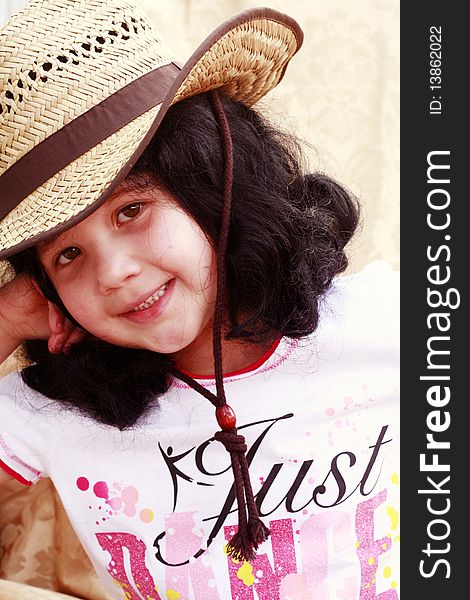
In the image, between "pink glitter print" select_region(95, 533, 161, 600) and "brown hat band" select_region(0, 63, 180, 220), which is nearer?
"brown hat band" select_region(0, 63, 180, 220)

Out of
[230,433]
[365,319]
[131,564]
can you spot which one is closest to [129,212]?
[230,433]

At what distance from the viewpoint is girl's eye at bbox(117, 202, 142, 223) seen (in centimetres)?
98

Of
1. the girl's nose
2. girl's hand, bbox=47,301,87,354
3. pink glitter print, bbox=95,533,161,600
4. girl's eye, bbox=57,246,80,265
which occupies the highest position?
girl's eye, bbox=57,246,80,265

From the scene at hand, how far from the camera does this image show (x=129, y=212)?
99 cm

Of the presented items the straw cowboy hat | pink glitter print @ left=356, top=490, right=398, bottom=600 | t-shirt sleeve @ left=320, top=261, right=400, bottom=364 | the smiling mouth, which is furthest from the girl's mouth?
pink glitter print @ left=356, top=490, right=398, bottom=600

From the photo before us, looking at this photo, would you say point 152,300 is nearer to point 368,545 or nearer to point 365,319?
point 365,319

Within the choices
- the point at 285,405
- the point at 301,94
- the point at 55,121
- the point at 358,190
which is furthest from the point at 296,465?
the point at 301,94

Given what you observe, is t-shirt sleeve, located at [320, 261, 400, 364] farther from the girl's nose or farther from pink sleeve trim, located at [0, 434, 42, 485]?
pink sleeve trim, located at [0, 434, 42, 485]

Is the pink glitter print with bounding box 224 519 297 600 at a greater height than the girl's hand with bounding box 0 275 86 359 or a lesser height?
lesser

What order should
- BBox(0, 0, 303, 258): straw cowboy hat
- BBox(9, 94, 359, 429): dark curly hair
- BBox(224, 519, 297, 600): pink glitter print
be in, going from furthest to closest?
BBox(224, 519, 297, 600): pink glitter print → BBox(9, 94, 359, 429): dark curly hair → BBox(0, 0, 303, 258): straw cowboy hat

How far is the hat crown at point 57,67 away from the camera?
0.94m

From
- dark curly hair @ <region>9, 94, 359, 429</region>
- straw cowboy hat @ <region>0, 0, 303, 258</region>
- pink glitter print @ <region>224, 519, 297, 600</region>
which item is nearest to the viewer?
straw cowboy hat @ <region>0, 0, 303, 258</region>

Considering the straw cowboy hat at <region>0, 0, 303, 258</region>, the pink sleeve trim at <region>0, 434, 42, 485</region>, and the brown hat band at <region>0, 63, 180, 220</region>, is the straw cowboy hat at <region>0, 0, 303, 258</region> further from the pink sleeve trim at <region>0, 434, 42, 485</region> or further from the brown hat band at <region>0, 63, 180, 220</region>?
the pink sleeve trim at <region>0, 434, 42, 485</region>

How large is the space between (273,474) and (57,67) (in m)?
0.59
